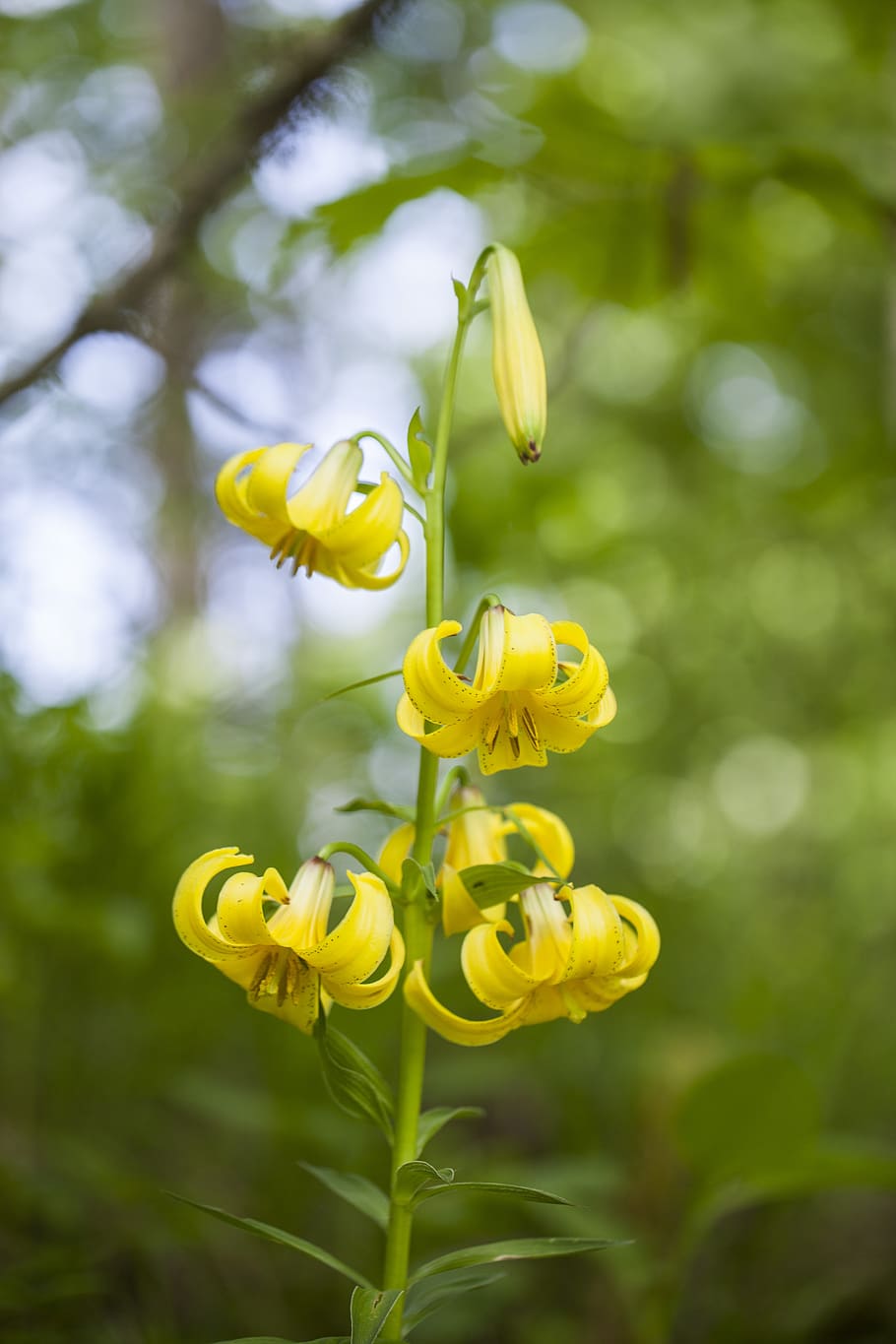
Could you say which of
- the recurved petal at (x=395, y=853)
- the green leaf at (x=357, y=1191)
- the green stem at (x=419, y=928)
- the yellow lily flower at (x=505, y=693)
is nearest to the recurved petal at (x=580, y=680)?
the yellow lily flower at (x=505, y=693)

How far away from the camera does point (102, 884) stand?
6.40 ft

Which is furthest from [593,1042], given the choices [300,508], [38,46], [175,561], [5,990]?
[38,46]

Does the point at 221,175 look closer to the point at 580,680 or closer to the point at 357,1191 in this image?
the point at 580,680

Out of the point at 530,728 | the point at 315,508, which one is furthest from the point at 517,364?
the point at 530,728

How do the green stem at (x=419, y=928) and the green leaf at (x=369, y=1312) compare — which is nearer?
the green leaf at (x=369, y=1312)

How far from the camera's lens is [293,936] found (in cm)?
79

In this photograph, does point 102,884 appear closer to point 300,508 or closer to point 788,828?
point 300,508

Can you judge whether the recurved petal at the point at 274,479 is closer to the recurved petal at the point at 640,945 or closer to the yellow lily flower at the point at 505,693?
the yellow lily flower at the point at 505,693

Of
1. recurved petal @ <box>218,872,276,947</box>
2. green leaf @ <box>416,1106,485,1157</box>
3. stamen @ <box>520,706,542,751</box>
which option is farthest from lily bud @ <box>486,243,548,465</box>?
green leaf @ <box>416,1106,485,1157</box>

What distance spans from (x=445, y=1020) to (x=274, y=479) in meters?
0.51

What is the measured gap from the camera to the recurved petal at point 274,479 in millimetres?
883

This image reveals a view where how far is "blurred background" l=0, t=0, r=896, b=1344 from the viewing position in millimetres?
1412

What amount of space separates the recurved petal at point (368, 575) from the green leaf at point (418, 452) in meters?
0.08

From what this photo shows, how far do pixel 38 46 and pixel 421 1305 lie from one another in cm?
470
